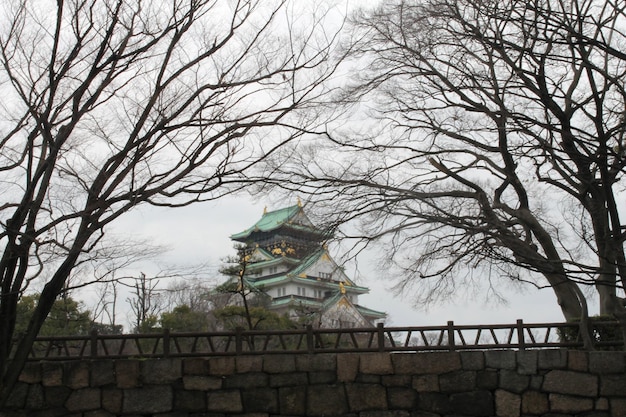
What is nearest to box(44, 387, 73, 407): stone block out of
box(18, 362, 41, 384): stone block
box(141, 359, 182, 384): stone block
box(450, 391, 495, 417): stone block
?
box(18, 362, 41, 384): stone block

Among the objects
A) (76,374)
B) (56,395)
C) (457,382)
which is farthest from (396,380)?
(56,395)

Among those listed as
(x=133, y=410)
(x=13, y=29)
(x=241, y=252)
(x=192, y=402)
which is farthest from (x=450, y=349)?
(x=241, y=252)

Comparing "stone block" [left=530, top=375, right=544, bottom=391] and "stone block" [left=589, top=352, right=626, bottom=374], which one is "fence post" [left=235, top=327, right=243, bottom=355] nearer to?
"stone block" [left=530, top=375, right=544, bottom=391]

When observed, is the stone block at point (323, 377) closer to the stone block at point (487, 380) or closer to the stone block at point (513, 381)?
the stone block at point (487, 380)

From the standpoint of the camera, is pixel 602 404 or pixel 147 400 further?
pixel 147 400

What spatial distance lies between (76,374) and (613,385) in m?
6.38

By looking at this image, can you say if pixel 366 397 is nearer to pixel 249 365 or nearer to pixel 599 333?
pixel 249 365

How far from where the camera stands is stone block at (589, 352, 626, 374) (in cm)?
776

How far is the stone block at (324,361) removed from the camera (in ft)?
26.8

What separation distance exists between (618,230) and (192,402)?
5.23 m

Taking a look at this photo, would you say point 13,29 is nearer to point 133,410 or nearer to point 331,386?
point 133,410

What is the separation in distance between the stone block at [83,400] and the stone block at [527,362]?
5.09 metres

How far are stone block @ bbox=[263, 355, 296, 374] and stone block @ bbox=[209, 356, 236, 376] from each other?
41 cm

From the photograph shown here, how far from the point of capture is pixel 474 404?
797cm
